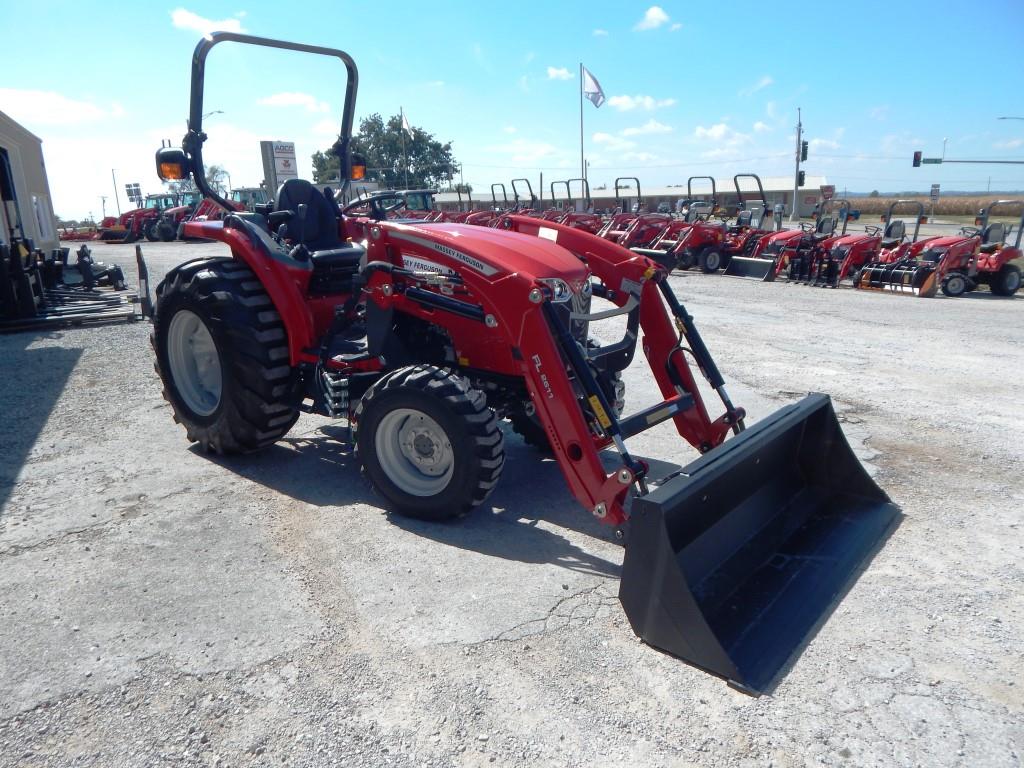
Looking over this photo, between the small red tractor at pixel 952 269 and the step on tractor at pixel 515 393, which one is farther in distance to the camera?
the small red tractor at pixel 952 269

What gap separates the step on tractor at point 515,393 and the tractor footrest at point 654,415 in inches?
0.5

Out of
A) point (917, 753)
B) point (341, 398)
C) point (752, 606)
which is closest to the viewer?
point (917, 753)

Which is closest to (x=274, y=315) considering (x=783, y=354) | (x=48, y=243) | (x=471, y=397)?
(x=471, y=397)

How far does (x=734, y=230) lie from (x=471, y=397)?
15734 millimetres

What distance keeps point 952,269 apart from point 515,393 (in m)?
12.2

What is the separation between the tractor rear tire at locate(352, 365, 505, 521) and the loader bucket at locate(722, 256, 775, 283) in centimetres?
1323

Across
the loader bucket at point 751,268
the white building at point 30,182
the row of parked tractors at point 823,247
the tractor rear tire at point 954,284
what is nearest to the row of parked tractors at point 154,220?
the white building at point 30,182

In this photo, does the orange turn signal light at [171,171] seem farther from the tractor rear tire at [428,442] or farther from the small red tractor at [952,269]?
the small red tractor at [952,269]

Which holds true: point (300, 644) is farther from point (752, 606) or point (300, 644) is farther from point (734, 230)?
point (734, 230)

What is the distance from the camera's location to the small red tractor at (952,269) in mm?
13000

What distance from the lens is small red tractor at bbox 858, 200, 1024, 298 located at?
1300 centimetres

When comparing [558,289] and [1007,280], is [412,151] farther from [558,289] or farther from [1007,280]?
[558,289]

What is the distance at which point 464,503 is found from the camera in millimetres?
3664

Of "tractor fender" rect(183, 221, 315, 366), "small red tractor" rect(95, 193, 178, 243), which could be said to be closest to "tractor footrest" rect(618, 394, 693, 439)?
"tractor fender" rect(183, 221, 315, 366)
